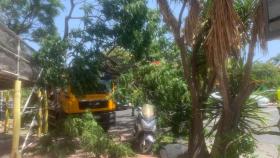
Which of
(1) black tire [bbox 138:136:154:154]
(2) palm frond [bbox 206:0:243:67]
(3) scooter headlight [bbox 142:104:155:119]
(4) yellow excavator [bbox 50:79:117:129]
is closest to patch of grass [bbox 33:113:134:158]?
(1) black tire [bbox 138:136:154:154]

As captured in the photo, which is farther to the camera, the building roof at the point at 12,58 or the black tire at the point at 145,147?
the black tire at the point at 145,147

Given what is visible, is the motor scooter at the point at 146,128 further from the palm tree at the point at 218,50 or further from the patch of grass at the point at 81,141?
the palm tree at the point at 218,50

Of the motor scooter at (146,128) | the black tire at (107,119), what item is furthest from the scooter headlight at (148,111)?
the black tire at (107,119)

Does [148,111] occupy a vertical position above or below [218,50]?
below

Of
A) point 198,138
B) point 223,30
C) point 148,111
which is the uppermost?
point 223,30

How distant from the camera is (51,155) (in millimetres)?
10562

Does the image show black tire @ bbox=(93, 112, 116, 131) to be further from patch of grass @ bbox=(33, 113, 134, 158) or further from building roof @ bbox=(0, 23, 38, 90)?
building roof @ bbox=(0, 23, 38, 90)

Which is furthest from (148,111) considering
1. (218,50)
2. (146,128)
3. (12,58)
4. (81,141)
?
(218,50)

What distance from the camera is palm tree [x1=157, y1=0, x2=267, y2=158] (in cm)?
670

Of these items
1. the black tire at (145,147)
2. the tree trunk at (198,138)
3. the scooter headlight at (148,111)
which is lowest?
the black tire at (145,147)

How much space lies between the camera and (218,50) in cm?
678

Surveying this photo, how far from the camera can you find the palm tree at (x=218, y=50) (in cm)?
670

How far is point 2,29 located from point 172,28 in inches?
146

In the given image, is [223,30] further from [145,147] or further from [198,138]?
[145,147]
